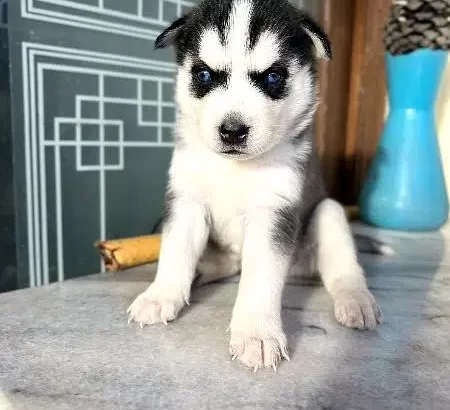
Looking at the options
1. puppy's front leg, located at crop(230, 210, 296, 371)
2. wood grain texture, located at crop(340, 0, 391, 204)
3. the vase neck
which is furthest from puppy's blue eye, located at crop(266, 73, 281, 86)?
wood grain texture, located at crop(340, 0, 391, 204)

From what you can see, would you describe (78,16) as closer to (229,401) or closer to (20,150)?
(20,150)

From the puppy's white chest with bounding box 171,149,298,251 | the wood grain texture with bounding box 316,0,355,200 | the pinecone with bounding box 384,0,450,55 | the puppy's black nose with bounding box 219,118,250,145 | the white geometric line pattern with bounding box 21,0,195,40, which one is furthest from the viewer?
the wood grain texture with bounding box 316,0,355,200

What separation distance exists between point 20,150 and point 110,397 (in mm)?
1118

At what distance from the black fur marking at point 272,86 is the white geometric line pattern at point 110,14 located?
2.92ft

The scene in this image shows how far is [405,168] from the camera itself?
240 centimetres

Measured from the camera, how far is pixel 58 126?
1.90 m

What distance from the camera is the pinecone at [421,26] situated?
226 centimetres

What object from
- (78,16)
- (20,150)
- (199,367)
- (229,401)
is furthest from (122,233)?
(229,401)

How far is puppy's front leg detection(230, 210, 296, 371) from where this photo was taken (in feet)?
3.62

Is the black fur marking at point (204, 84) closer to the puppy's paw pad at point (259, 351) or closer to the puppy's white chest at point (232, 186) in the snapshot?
the puppy's white chest at point (232, 186)

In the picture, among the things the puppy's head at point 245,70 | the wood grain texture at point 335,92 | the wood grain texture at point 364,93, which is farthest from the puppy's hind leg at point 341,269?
the wood grain texture at point 364,93

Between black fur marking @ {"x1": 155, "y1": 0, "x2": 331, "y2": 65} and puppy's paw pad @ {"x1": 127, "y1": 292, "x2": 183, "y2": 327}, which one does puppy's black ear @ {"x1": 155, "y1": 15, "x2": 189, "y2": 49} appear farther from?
puppy's paw pad @ {"x1": 127, "y1": 292, "x2": 183, "y2": 327}

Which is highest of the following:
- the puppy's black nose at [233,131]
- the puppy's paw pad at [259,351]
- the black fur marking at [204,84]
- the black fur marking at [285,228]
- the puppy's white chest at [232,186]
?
the black fur marking at [204,84]

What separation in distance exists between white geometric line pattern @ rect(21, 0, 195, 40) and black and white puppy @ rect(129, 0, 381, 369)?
55cm
